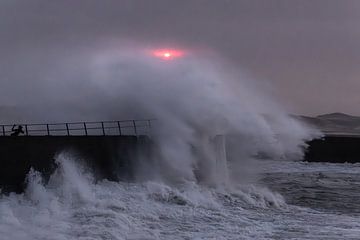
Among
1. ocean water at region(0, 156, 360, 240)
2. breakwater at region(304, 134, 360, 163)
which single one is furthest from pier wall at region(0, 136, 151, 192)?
breakwater at region(304, 134, 360, 163)

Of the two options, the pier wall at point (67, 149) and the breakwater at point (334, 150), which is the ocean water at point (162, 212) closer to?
the pier wall at point (67, 149)

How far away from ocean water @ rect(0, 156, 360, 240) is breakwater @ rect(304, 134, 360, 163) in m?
28.4

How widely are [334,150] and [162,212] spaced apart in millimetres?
37318

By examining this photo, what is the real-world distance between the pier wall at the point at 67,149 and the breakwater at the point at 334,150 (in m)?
27.1

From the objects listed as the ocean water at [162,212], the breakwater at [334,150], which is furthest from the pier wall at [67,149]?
the breakwater at [334,150]

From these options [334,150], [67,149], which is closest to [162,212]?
[67,149]

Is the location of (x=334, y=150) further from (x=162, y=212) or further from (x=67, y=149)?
(x=162, y=212)

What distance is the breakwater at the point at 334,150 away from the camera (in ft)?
156

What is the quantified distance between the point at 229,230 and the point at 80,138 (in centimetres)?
944

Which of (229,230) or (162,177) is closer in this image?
(229,230)

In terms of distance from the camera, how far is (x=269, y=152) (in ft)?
83.8

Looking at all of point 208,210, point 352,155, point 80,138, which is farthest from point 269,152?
point 352,155

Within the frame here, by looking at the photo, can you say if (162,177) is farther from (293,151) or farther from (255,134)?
(293,151)

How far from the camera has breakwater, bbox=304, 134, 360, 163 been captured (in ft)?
156
